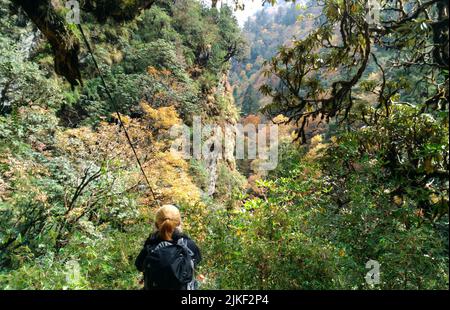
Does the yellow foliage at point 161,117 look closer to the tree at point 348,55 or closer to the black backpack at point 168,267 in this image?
the tree at point 348,55

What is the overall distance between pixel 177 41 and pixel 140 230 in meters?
18.7

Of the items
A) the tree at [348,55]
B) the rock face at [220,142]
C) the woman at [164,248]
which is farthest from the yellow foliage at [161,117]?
the woman at [164,248]

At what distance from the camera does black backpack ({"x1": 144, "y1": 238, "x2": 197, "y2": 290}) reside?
8.66ft

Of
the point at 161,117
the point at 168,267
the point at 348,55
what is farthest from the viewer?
the point at 161,117

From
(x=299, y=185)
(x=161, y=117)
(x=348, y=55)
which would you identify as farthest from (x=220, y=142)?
(x=348, y=55)

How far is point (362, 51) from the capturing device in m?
4.56

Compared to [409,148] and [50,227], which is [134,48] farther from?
[409,148]

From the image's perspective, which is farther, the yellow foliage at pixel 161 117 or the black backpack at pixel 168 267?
the yellow foliage at pixel 161 117

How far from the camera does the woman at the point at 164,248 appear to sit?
2.65 meters

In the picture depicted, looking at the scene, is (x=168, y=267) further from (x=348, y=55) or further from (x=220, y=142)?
(x=220, y=142)

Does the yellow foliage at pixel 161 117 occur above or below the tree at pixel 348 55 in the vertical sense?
below

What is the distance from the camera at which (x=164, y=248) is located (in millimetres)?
2703

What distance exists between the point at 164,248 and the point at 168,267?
0.49 feet

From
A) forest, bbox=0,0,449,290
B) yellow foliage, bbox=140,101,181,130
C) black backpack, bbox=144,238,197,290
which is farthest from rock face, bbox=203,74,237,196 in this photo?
black backpack, bbox=144,238,197,290
